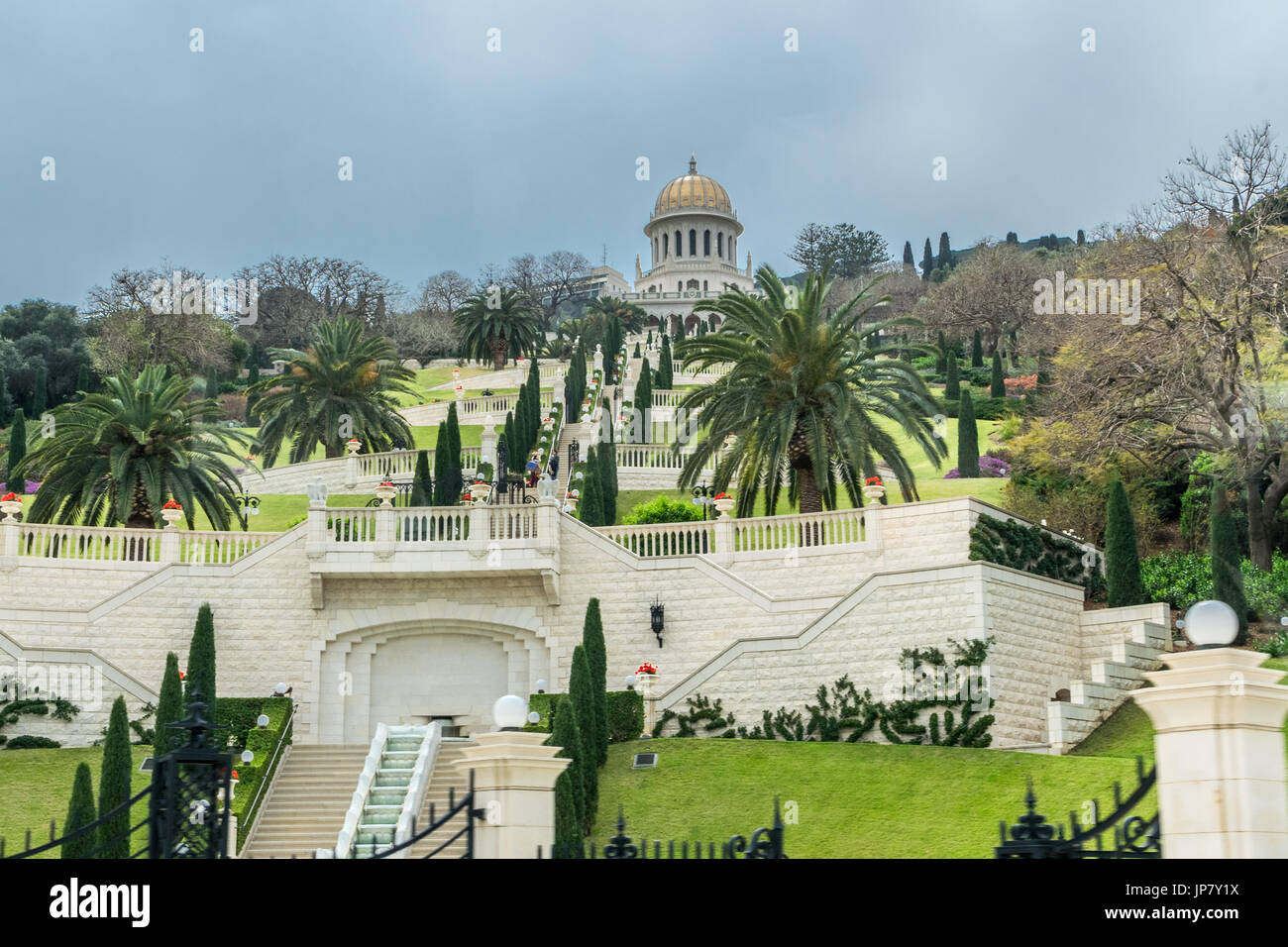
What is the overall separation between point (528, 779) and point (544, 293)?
119 metres

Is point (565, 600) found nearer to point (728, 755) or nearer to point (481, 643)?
point (481, 643)

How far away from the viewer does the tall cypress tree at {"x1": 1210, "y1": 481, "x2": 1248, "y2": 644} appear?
1172 inches

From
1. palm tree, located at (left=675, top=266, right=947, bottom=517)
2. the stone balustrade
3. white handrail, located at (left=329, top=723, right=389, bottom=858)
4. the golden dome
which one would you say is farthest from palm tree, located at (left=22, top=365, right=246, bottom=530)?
the golden dome

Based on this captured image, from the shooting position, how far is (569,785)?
2283cm

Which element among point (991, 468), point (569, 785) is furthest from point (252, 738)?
point (991, 468)

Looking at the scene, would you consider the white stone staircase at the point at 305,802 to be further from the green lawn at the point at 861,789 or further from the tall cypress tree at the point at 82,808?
the green lawn at the point at 861,789

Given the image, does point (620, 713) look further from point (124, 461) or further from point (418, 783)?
point (124, 461)

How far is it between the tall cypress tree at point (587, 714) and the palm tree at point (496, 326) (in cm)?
5370

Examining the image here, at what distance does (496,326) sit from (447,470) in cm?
3697

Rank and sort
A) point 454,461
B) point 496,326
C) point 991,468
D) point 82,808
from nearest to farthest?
1. point 82,808
2. point 454,461
3. point 991,468
4. point 496,326

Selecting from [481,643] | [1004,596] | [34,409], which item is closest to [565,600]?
[481,643]

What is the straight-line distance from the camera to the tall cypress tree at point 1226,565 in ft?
97.7

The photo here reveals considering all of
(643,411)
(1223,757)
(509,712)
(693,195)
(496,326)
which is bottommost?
(1223,757)
